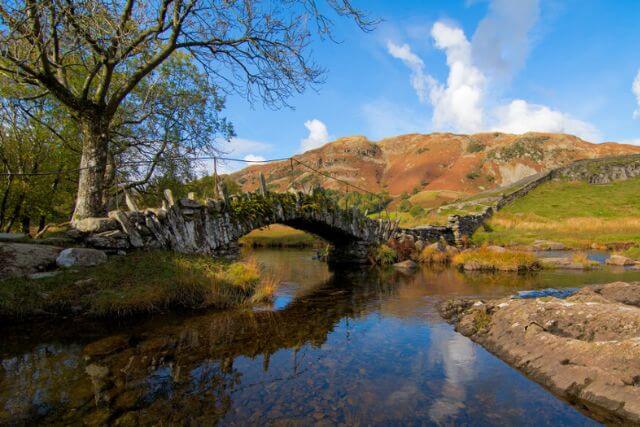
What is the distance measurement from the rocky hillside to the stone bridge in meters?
47.4

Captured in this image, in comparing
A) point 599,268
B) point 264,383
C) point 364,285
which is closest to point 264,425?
point 264,383

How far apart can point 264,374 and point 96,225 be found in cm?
801

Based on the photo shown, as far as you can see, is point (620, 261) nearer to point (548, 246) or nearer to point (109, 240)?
point (548, 246)

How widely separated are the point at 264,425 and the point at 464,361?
13.5 feet

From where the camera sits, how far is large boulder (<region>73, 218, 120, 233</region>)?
425 inches

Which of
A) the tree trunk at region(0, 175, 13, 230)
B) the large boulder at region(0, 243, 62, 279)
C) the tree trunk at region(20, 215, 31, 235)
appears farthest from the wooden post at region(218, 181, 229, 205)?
the tree trunk at region(20, 215, 31, 235)

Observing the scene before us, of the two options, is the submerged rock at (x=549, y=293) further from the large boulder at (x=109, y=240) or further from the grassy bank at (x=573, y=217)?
the grassy bank at (x=573, y=217)

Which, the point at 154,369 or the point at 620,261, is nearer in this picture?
the point at 154,369

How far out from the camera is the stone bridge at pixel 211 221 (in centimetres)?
1107

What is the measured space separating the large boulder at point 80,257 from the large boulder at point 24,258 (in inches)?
9.1

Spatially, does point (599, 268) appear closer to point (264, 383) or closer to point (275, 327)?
point (275, 327)

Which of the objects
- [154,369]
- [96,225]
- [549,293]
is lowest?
[549,293]

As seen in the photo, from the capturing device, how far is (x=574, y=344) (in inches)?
234

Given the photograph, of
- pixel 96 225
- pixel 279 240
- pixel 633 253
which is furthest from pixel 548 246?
pixel 96 225
